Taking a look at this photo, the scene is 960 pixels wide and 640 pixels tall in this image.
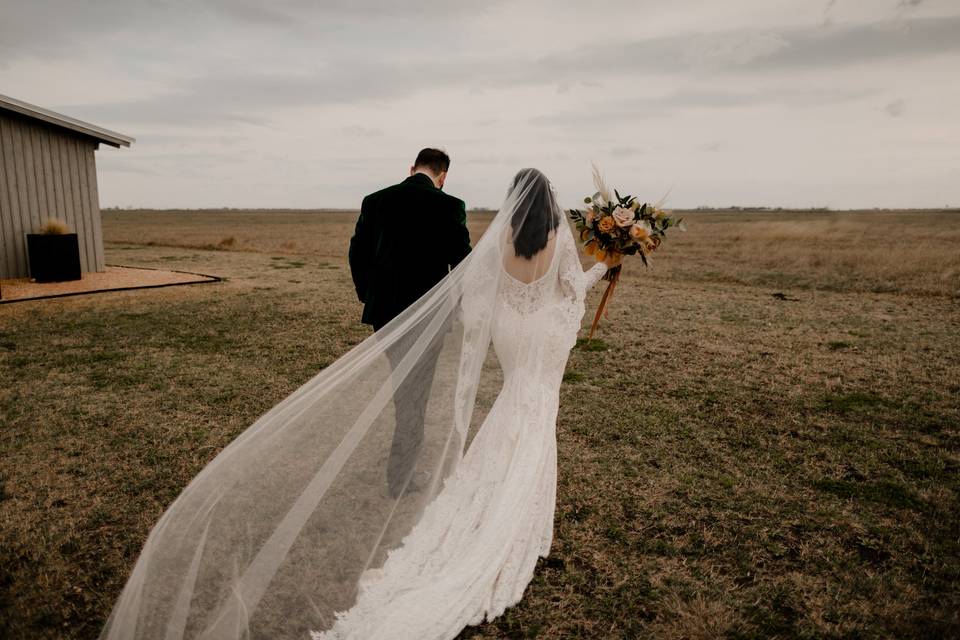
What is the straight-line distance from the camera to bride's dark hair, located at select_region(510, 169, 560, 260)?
3.33m

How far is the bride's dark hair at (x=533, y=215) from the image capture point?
333 centimetres

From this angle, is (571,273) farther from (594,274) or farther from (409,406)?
(409,406)

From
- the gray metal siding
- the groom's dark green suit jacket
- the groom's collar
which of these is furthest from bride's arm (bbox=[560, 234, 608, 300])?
the gray metal siding

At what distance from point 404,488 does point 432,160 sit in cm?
214

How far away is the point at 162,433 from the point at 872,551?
5289 mm

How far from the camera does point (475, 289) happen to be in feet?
11.2

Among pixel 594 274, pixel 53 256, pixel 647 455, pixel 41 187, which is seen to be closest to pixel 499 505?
pixel 594 274

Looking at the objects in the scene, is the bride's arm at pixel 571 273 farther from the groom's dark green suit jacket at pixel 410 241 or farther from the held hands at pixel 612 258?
the groom's dark green suit jacket at pixel 410 241

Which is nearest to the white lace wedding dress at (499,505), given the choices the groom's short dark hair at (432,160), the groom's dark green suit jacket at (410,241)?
the groom's dark green suit jacket at (410,241)

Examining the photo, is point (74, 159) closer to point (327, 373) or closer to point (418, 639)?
point (327, 373)

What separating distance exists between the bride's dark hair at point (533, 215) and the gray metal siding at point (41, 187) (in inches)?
516

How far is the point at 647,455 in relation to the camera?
4.60 metres

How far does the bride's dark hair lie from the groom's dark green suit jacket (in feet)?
1.44

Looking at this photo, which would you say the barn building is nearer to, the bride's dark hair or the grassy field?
the grassy field
